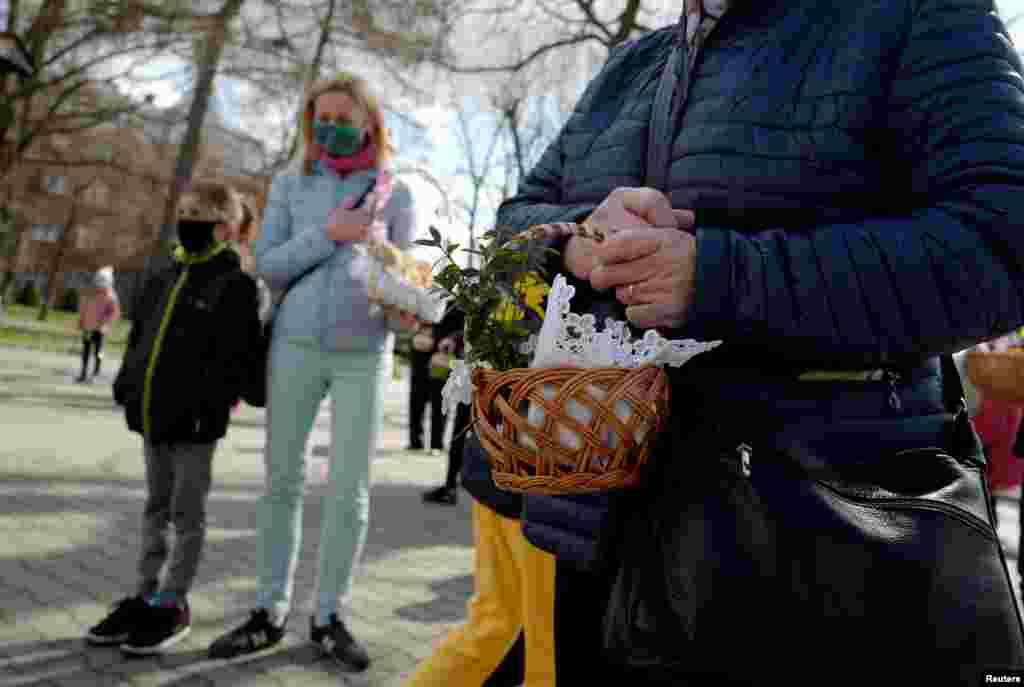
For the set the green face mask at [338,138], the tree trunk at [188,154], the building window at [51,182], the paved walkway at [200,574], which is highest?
the building window at [51,182]

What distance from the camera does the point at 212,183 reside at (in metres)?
4.13

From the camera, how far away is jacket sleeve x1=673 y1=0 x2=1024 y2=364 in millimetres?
1100

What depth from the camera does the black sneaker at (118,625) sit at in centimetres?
340

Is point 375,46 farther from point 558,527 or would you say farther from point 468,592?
point 558,527

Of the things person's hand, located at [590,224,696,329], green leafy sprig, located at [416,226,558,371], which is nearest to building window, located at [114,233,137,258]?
green leafy sprig, located at [416,226,558,371]

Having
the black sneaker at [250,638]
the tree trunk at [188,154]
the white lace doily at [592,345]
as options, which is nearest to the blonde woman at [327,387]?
the black sneaker at [250,638]

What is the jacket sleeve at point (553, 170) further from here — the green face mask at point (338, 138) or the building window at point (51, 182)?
the building window at point (51, 182)

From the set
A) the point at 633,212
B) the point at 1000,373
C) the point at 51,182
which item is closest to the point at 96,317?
the point at 1000,373

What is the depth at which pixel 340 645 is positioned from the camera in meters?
3.44

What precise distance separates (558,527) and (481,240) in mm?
463

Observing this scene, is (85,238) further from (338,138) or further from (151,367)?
(338,138)

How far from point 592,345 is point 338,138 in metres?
2.79

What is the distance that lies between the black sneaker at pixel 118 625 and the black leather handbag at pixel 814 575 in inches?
116

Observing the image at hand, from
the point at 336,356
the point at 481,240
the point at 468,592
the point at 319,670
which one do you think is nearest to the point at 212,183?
the point at 336,356
